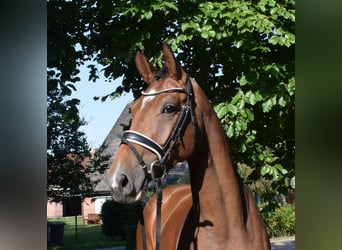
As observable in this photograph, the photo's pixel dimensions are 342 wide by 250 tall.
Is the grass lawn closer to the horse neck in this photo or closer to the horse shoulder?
the horse shoulder

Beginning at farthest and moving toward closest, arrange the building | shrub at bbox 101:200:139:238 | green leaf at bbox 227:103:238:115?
shrub at bbox 101:200:139:238, the building, green leaf at bbox 227:103:238:115

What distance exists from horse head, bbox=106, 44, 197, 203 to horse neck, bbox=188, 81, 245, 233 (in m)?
0.09

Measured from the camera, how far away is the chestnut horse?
1856mm

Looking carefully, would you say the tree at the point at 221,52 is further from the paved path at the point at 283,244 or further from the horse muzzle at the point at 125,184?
the paved path at the point at 283,244

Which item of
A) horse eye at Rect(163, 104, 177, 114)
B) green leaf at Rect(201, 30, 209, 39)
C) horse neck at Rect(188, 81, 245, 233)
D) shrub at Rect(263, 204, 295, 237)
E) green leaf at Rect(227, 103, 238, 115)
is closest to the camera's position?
horse eye at Rect(163, 104, 177, 114)

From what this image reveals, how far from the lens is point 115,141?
716 cm

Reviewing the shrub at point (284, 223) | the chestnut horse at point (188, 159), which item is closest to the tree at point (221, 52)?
the chestnut horse at point (188, 159)

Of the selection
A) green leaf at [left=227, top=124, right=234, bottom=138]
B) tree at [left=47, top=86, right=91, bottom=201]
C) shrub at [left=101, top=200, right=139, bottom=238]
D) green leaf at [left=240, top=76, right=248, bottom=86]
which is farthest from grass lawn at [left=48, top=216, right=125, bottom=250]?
green leaf at [left=240, top=76, right=248, bottom=86]

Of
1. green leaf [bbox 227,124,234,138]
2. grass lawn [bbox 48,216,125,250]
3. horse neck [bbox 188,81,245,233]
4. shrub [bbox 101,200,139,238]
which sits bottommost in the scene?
grass lawn [bbox 48,216,125,250]

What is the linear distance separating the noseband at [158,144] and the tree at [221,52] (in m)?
1.37

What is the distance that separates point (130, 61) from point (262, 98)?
1083 millimetres

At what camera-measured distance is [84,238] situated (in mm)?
8422

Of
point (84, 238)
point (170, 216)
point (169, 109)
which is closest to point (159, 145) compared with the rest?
point (169, 109)
